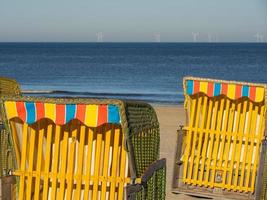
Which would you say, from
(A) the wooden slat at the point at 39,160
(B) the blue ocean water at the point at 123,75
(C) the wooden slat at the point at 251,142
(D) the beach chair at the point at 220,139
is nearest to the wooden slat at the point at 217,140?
(D) the beach chair at the point at 220,139

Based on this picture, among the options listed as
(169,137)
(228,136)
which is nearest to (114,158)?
(228,136)

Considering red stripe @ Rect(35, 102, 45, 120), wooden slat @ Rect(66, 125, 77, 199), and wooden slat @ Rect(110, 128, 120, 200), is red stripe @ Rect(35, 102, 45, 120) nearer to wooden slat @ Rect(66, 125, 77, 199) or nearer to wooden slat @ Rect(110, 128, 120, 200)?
wooden slat @ Rect(66, 125, 77, 199)

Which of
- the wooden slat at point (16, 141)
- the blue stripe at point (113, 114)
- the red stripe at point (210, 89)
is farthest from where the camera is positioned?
the red stripe at point (210, 89)

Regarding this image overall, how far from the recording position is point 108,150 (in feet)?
13.2

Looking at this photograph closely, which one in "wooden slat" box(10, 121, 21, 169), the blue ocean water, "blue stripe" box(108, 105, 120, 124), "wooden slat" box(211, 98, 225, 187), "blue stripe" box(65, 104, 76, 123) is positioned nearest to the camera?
"blue stripe" box(108, 105, 120, 124)

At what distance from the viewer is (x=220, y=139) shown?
21.1ft

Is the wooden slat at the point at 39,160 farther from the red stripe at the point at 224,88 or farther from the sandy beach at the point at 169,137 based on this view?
the sandy beach at the point at 169,137

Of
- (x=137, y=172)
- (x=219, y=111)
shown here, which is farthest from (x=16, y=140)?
(x=219, y=111)

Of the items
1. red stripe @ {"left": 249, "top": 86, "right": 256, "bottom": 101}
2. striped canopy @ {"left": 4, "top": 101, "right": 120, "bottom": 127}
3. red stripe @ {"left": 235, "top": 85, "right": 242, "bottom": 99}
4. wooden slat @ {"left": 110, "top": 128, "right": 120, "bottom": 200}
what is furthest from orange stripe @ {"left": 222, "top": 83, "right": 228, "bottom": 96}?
striped canopy @ {"left": 4, "top": 101, "right": 120, "bottom": 127}

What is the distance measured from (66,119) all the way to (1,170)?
2596mm

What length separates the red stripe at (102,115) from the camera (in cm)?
366

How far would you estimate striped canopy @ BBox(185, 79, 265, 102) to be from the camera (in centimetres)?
581

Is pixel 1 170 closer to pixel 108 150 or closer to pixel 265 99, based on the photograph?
pixel 108 150

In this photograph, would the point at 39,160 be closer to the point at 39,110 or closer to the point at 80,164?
the point at 80,164
